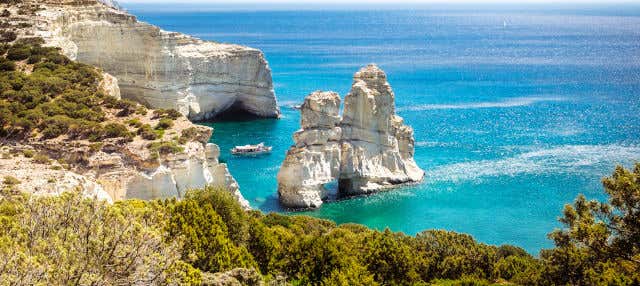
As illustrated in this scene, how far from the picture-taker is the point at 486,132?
63.1 metres

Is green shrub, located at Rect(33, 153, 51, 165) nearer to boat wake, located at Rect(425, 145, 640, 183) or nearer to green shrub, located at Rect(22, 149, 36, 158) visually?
green shrub, located at Rect(22, 149, 36, 158)

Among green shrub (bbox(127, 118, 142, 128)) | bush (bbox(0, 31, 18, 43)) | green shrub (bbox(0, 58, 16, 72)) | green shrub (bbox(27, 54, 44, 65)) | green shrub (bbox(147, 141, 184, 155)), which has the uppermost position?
bush (bbox(0, 31, 18, 43))

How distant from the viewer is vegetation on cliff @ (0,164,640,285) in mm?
14617

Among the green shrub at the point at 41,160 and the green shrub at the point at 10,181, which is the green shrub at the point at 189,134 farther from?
the green shrub at the point at 10,181

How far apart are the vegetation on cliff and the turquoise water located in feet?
38.1

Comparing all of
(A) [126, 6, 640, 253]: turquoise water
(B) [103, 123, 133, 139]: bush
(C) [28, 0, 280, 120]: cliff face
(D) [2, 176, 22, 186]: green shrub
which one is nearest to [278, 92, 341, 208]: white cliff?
(A) [126, 6, 640, 253]: turquoise water

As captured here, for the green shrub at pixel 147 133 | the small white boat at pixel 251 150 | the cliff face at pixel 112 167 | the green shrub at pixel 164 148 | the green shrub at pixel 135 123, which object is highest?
the green shrub at pixel 135 123

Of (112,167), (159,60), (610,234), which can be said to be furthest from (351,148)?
(610,234)

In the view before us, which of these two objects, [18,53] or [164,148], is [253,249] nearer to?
[164,148]

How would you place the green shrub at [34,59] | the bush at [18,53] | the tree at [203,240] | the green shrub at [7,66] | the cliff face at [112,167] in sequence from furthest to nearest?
the bush at [18,53]
the green shrub at [34,59]
the green shrub at [7,66]
the cliff face at [112,167]
the tree at [203,240]

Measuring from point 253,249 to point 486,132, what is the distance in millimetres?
43441

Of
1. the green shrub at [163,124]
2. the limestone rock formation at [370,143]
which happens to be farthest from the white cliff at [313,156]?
the green shrub at [163,124]

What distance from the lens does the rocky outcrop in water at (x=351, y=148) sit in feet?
145

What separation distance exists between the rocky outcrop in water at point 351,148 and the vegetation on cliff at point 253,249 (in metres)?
11.8
